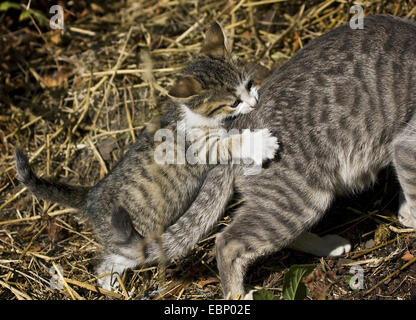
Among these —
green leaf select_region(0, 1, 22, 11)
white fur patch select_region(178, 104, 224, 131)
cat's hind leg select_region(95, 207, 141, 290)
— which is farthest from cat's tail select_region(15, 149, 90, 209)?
green leaf select_region(0, 1, 22, 11)

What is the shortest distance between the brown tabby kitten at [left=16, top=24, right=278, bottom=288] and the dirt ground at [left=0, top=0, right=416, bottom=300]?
31 centimetres

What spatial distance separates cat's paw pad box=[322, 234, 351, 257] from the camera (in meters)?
3.49

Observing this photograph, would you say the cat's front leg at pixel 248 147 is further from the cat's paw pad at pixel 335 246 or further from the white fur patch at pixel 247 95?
the cat's paw pad at pixel 335 246

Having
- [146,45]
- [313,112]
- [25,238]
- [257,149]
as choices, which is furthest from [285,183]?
[146,45]

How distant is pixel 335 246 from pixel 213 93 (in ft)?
4.58

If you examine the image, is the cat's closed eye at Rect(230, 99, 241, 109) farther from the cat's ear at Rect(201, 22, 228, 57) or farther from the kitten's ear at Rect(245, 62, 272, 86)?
the kitten's ear at Rect(245, 62, 272, 86)

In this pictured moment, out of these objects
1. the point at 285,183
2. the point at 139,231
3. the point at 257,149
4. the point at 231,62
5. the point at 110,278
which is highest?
the point at 231,62

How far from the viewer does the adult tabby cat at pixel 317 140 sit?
123 inches

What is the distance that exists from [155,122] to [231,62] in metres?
0.74

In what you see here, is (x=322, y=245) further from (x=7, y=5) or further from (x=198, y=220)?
(x=7, y=5)

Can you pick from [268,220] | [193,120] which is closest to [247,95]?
[193,120]

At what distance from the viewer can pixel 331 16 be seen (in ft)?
15.6

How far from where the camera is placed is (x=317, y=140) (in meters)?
3.12

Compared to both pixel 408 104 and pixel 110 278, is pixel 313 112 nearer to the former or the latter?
pixel 408 104
